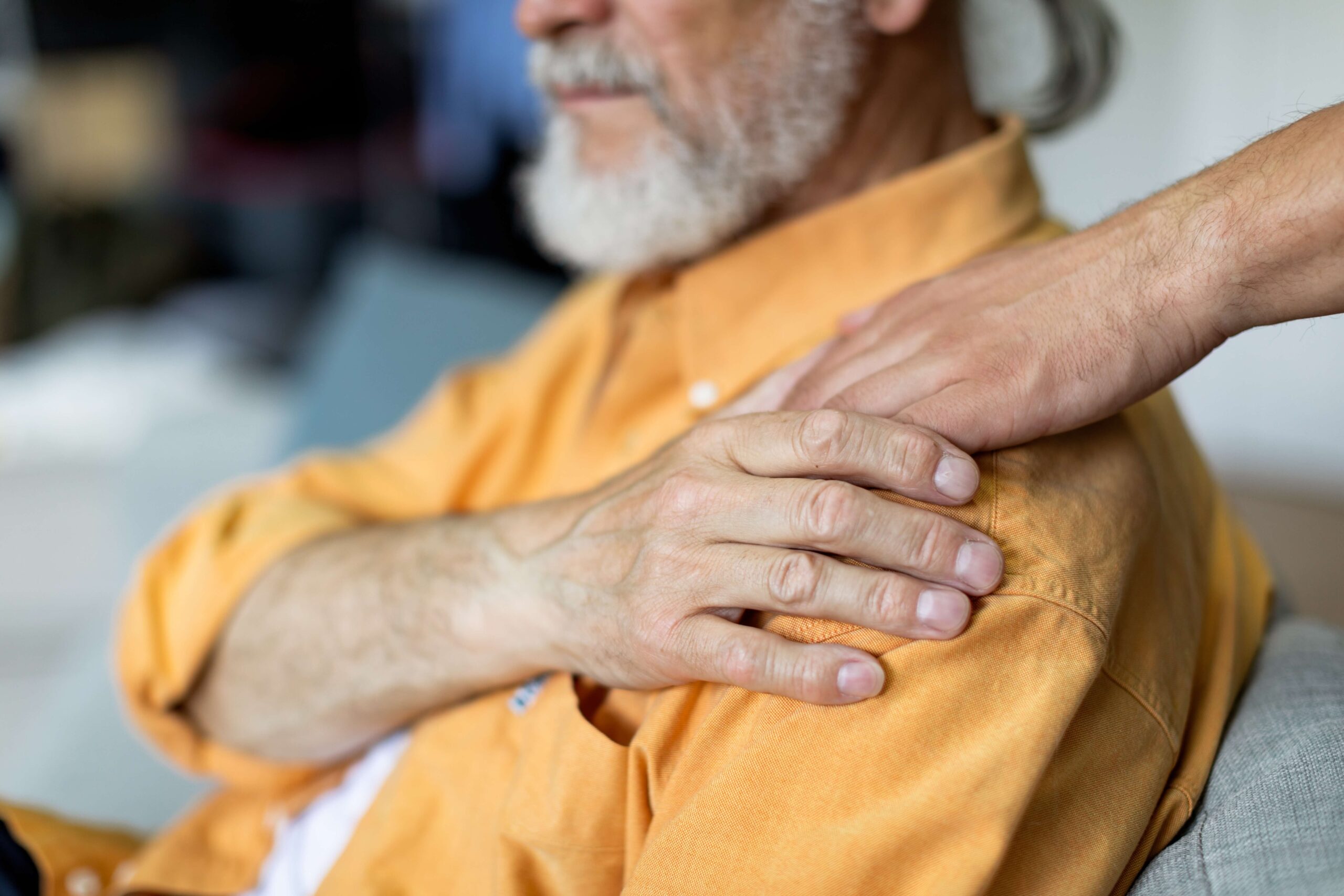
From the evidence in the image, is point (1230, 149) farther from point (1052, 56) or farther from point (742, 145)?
point (742, 145)

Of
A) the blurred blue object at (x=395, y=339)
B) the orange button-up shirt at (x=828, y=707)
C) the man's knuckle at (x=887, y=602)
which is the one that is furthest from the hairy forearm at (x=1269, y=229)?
the blurred blue object at (x=395, y=339)

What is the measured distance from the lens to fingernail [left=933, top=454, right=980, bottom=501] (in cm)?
64

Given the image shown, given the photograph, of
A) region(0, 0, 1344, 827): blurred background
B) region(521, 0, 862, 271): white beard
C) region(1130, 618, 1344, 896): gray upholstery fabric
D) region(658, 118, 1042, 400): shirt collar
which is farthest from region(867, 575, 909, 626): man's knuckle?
region(0, 0, 1344, 827): blurred background

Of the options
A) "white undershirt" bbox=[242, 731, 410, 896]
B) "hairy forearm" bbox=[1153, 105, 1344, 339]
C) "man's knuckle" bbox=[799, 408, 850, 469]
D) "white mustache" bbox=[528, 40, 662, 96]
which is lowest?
"white undershirt" bbox=[242, 731, 410, 896]

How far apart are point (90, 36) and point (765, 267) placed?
4.63 metres

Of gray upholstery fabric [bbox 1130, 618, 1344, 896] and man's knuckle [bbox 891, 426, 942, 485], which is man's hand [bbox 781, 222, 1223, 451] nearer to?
man's knuckle [bbox 891, 426, 942, 485]

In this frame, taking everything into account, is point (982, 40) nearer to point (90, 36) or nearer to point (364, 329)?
point (364, 329)

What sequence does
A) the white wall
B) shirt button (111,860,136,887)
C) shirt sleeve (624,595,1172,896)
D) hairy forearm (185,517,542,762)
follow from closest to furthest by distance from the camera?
shirt sleeve (624,595,1172,896) < hairy forearm (185,517,542,762) < shirt button (111,860,136,887) < the white wall

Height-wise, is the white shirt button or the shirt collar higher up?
the shirt collar

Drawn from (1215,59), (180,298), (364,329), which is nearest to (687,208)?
(364,329)

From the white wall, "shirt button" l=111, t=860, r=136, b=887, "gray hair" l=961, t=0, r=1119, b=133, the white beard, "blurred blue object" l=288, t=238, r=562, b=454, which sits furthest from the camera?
"blurred blue object" l=288, t=238, r=562, b=454

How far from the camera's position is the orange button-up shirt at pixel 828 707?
607mm

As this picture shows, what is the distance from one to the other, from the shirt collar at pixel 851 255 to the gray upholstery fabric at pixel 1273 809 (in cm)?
42

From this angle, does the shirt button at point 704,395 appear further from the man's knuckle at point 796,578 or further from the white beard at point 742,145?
the man's knuckle at point 796,578
